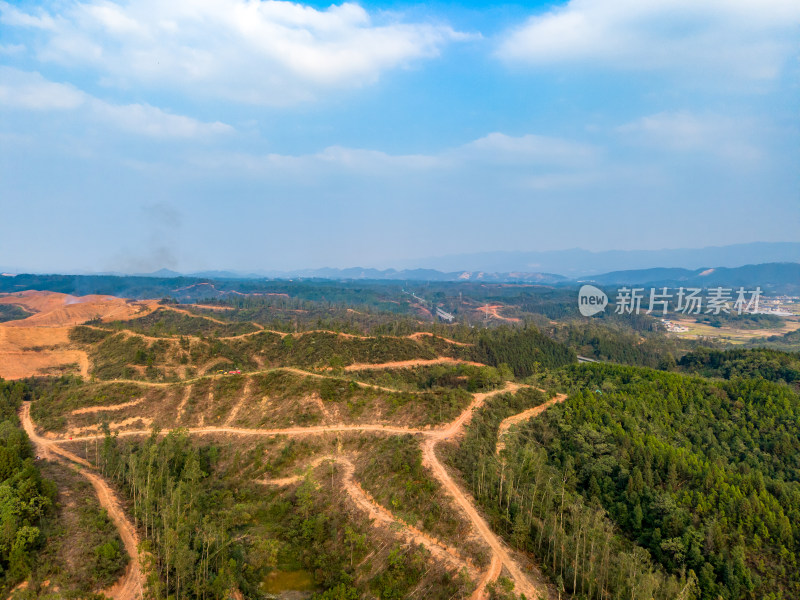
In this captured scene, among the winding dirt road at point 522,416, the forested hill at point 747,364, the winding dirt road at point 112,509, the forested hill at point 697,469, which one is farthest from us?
the forested hill at point 747,364

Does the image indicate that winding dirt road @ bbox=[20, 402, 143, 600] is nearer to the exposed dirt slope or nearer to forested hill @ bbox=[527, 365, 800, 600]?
the exposed dirt slope

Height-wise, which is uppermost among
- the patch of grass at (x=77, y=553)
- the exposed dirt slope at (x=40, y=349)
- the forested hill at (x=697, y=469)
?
the exposed dirt slope at (x=40, y=349)

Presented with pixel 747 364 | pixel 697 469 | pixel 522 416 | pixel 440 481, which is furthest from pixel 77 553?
pixel 747 364

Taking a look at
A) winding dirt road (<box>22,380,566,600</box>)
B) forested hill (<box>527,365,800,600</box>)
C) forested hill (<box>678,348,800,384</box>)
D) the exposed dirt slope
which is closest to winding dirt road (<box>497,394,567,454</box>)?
winding dirt road (<box>22,380,566,600</box>)

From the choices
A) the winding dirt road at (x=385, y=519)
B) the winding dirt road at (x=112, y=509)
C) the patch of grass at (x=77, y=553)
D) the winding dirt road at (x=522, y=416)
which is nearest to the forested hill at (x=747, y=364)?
the winding dirt road at (x=522, y=416)

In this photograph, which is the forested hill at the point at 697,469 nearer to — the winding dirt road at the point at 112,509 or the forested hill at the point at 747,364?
the forested hill at the point at 747,364

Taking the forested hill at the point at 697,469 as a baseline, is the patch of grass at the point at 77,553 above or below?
above

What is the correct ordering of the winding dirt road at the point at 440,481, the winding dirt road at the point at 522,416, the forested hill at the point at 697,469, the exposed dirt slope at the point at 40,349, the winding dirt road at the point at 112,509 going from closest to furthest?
the winding dirt road at the point at 112,509 → the winding dirt road at the point at 440,481 → the forested hill at the point at 697,469 → the winding dirt road at the point at 522,416 → the exposed dirt slope at the point at 40,349

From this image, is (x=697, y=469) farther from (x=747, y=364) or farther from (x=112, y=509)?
(x=747, y=364)
